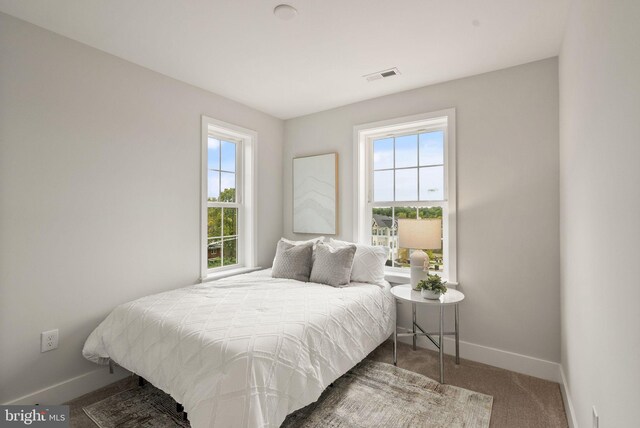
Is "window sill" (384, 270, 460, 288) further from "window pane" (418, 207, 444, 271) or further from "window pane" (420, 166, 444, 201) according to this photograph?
"window pane" (420, 166, 444, 201)

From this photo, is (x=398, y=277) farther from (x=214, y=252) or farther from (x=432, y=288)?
(x=214, y=252)

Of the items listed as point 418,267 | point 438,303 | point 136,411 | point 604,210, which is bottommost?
point 136,411

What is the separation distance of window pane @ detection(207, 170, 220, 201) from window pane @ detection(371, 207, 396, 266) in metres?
1.77

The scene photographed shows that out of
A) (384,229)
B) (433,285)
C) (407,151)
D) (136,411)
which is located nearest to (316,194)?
(384,229)

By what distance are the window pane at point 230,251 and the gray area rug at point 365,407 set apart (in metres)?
1.48

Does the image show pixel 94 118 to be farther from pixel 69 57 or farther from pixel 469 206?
pixel 469 206

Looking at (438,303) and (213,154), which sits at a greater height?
(213,154)

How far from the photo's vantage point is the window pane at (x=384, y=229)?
3443 mm

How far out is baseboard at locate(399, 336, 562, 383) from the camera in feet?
8.09

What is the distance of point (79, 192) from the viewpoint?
2.29m

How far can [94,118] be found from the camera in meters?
2.38

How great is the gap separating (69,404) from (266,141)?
304 centimetres

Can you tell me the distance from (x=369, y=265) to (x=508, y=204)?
1328 mm

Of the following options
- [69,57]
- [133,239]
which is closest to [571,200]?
[133,239]
